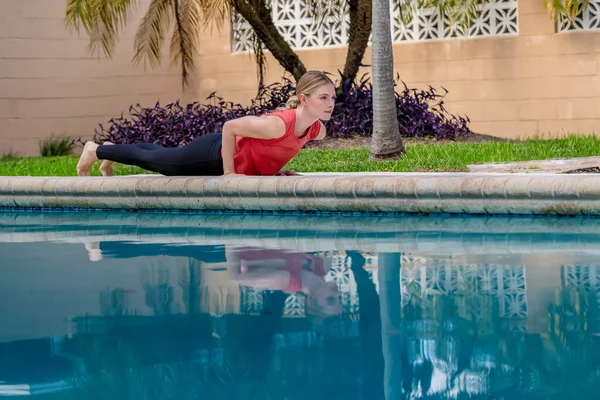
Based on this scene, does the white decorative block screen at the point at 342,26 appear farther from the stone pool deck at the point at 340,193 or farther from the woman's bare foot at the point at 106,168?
the stone pool deck at the point at 340,193

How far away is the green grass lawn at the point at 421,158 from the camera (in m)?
9.66

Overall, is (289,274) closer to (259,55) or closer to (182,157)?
(182,157)

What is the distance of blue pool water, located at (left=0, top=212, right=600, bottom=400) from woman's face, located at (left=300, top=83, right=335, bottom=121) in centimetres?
93

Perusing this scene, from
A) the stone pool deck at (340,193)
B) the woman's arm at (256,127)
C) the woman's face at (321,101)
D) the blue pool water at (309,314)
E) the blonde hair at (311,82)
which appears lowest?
the blue pool water at (309,314)

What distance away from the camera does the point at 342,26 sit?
15656 millimetres

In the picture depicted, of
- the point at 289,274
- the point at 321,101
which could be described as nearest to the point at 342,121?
the point at 321,101

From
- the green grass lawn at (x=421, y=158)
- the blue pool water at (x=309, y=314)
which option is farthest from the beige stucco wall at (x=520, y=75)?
the blue pool water at (x=309, y=314)

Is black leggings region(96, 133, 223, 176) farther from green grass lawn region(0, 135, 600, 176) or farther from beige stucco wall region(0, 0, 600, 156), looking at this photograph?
beige stucco wall region(0, 0, 600, 156)

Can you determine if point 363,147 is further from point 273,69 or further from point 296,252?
point 296,252

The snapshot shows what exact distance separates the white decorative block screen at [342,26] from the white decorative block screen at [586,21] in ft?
2.24

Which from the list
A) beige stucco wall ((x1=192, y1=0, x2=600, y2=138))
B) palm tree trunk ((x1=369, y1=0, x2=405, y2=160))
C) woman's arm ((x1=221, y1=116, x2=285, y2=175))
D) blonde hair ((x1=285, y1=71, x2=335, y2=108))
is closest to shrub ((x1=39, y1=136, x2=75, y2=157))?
beige stucco wall ((x1=192, y1=0, x2=600, y2=138))

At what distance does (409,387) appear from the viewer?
305cm

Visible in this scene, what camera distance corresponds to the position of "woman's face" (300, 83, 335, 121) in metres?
7.37

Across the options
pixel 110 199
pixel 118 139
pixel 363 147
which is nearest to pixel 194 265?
pixel 110 199
